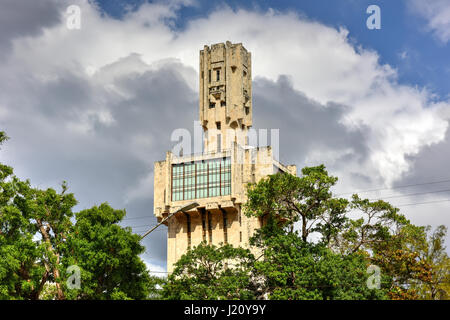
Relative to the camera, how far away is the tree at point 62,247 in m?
41.0

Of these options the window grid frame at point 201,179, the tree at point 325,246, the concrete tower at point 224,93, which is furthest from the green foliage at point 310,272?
the concrete tower at point 224,93

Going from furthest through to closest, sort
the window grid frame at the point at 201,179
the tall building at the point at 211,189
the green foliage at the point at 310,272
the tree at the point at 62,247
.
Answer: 1. the window grid frame at the point at 201,179
2. the tall building at the point at 211,189
3. the green foliage at the point at 310,272
4. the tree at the point at 62,247

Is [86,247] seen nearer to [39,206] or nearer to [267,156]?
[39,206]

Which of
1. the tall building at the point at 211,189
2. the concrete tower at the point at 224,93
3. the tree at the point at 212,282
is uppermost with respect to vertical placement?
the concrete tower at the point at 224,93

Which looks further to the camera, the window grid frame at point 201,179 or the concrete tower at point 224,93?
the concrete tower at point 224,93

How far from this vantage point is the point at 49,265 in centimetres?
4228

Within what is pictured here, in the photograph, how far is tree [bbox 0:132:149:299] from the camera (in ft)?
135

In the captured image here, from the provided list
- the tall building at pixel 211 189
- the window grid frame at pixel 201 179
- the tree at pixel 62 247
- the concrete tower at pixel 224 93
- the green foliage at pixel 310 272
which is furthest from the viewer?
the concrete tower at pixel 224 93

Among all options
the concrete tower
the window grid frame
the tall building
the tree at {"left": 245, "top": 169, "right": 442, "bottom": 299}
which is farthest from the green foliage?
the concrete tower

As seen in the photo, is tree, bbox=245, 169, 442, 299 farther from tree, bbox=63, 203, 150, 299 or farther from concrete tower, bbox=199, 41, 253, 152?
concrete tower, bbox=199, 41, 253, 152

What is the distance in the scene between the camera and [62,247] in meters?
42.5

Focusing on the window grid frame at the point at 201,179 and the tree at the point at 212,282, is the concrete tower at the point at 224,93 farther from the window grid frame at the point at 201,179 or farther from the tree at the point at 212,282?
the tree at the point at 212,282
